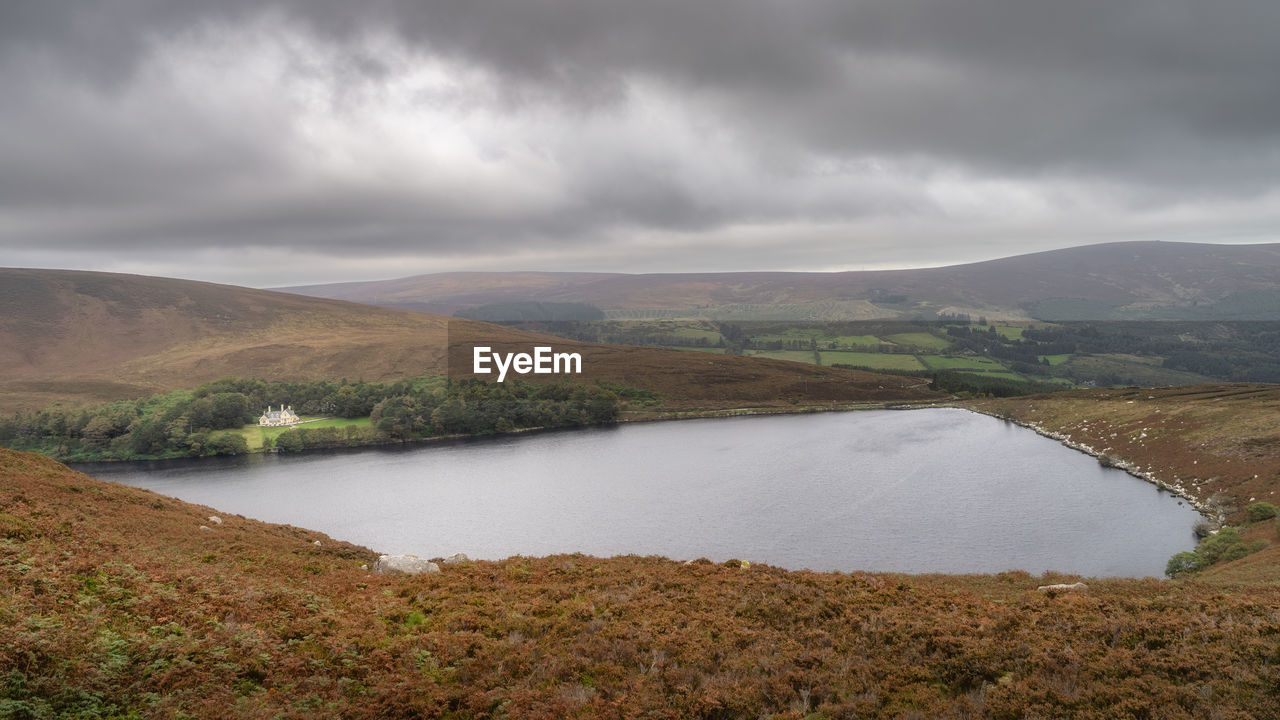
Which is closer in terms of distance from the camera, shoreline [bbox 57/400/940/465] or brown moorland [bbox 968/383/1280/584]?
brown moorland [bbox 968/383/1280/584]

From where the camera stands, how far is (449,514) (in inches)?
2238

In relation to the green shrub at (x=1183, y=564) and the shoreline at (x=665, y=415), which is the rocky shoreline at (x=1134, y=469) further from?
the shoreline at (x=665, y=415)

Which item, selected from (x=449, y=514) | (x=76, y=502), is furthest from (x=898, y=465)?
(x=76, y=502)

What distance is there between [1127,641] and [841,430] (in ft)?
307

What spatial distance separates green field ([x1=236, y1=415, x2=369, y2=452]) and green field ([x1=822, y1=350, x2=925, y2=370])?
12391 centimetres

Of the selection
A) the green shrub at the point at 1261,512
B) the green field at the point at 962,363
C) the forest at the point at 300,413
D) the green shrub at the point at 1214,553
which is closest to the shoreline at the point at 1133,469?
the green shrub at the point at 1261,512

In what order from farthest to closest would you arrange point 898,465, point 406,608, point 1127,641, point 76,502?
point 898,465, point 76,502, point 406,608, point 1127,641

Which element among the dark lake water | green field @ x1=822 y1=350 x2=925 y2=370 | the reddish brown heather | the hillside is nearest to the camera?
the reddish brown heather

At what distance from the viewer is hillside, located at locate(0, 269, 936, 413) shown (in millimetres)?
138250

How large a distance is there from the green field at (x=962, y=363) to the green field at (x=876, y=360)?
358 centimetres

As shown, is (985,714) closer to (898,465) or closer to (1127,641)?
(1127,641)

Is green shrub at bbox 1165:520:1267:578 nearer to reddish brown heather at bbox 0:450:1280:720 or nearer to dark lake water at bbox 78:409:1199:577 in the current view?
dark lake water at bbox 78:409:1199:577

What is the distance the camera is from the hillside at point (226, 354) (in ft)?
454

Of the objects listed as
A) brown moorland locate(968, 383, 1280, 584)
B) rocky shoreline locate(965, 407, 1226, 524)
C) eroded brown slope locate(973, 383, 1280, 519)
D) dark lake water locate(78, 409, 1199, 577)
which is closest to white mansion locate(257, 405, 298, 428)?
dark lake water locate(78, 409, 1199, 577)
